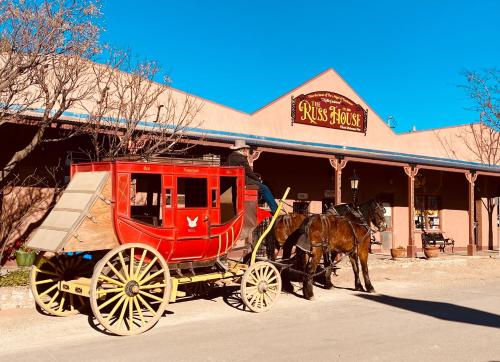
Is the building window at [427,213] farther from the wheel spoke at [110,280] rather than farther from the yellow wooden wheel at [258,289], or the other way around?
the wheel spoke at [110,280]

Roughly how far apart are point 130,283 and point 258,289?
2.35 m

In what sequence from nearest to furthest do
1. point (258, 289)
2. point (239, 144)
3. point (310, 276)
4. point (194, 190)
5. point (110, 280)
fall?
1. point (110, 280)
2. point (194, 190)
3. point (258, 289)
4. point (310, 276)
5. point (239, 144)

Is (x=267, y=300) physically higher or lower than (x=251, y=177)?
lower

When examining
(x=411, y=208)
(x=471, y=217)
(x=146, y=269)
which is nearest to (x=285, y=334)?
(x=146, y=269)

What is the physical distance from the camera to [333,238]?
1002 centimetres

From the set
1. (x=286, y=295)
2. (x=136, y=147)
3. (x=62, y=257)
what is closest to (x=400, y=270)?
(x=286, y=295)

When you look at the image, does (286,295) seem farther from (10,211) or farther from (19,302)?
(10,211)

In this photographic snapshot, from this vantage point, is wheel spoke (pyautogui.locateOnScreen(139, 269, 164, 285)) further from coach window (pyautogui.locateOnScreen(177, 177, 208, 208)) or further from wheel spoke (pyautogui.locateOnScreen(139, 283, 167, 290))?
coach window (pyautogui.locateOnScreen(177, 177, 208, 208))

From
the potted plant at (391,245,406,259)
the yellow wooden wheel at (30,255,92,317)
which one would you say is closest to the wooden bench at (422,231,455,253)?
the potted plant at (391,245,406,259)

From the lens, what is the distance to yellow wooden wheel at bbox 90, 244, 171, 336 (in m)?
6.36

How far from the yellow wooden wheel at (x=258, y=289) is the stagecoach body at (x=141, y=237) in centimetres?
2

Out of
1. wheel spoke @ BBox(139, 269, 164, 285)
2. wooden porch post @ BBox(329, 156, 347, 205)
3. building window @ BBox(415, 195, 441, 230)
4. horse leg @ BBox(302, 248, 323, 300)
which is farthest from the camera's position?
building window @ BBox(415, 195, 441, 230)

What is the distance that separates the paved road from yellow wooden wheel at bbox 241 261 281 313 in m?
0.18

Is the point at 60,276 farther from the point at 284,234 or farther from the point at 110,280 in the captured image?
the point at 284,234
